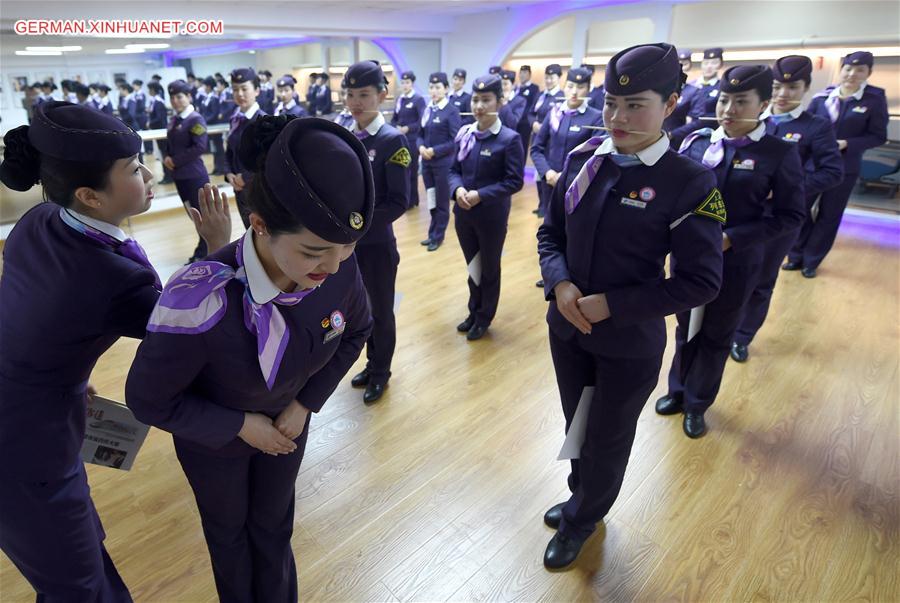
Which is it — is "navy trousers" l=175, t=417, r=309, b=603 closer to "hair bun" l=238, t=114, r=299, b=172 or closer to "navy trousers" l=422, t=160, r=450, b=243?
"hair bun" l=238, t=114, r=299, b=172

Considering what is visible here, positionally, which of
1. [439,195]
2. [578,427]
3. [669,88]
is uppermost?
[669,88]

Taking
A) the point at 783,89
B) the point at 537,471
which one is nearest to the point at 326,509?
the point at 537,471

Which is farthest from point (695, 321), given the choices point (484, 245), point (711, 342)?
point (484, 245)

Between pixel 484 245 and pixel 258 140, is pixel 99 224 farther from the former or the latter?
pixel 484 245

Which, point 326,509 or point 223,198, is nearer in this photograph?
point 223,198

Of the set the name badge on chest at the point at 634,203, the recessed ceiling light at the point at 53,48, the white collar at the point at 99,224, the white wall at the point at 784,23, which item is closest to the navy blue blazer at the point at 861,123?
the white wall at the point at 784,23

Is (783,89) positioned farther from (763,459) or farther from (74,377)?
(74,377)

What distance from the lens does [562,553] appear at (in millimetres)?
1961

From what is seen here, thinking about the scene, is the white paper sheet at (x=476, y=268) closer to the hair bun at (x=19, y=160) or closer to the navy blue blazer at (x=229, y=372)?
the navy blue blazer at (x=229, y=372)

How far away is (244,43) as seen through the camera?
853 centimetres

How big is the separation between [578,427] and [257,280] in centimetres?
127

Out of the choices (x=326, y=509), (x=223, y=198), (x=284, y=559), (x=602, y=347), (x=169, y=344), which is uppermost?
(x=223, y=198)

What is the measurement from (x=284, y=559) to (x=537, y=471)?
4.21 feet

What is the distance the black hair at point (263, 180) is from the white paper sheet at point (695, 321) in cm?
213
